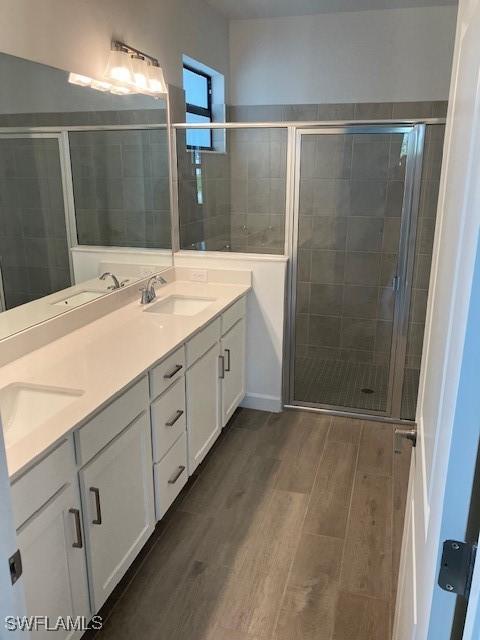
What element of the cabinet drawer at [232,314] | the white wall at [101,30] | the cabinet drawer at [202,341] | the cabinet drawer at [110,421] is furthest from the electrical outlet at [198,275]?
the cabinet drawer at [110,421]

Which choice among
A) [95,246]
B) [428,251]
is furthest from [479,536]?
[428,251]

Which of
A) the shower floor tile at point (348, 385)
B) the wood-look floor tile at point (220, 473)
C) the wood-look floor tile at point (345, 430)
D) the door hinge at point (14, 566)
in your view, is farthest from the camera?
the shower floor tile at point (348, 385)

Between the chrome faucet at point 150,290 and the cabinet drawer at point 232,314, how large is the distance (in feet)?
1.41

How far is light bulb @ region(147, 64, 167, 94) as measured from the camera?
2898 mm

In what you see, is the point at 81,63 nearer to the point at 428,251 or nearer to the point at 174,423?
the point at 174,423

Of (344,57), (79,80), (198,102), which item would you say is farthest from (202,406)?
(344,57)

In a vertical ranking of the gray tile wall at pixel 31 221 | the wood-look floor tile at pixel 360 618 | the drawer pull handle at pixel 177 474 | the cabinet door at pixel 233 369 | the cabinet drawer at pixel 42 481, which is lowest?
the wood-look floor tile at pixel 360 618

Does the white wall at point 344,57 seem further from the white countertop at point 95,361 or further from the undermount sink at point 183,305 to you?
the white countertop at point 95,361

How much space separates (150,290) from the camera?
9.41 feet

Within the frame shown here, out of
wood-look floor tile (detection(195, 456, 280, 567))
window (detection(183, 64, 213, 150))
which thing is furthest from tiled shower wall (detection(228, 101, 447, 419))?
wood-look floor tile (detection(195, 456, 280, 567))

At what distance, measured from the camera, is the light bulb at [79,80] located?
2281 mm

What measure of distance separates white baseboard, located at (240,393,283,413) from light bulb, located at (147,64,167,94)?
2.00 meters

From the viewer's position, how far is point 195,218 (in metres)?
3.59

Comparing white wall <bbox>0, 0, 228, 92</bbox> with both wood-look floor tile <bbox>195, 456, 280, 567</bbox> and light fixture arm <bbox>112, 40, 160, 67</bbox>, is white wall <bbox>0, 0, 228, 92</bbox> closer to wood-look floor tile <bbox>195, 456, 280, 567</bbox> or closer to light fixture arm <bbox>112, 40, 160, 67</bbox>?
light fixture arm <bbox>112, 40, 160, 67</bbox>
